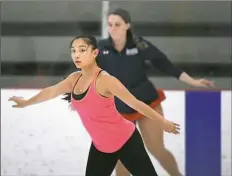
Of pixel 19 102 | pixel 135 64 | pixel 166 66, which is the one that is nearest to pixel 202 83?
pixel 166 66

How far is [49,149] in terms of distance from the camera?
3480 millimetres

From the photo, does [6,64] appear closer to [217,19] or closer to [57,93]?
[57,93]

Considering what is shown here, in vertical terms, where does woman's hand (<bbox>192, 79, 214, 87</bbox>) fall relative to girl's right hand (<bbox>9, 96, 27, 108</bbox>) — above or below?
above

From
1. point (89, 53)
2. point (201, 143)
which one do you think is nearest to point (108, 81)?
point (89, 53)

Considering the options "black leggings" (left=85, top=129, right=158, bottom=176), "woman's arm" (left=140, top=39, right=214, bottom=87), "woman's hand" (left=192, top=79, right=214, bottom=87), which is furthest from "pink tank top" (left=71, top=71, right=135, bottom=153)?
"woman's hand" (left=192, top=79, right=214, bottom=87)

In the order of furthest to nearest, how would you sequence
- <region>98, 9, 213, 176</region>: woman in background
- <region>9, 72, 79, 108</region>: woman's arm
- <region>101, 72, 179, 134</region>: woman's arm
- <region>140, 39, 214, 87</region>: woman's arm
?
<region>140, 39, 214, 87</region>: woman's arm < <region>98, 9, 213, 176</region>: woman in background < <region>9, 72, 79, 108</region>: woman's arm < <region>101, 72, 179, 134</region>: woman's arm

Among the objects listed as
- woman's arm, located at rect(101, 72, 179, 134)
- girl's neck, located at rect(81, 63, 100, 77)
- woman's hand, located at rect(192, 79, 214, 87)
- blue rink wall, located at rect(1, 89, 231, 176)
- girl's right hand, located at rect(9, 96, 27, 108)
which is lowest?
blue rink wall, located at rect(1, 89, 231, 176)

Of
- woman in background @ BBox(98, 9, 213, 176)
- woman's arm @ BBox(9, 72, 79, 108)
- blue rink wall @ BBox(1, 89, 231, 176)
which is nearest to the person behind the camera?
woman's arm @ BBox(9, 72, 79, 108)

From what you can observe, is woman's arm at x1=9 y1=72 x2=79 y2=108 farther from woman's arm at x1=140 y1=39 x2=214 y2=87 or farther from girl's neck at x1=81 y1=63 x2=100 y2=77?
woman's arm at x1=140 y1=39 x2=214 y2=87

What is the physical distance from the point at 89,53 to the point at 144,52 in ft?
1.57

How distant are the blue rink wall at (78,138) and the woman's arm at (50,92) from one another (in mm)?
189

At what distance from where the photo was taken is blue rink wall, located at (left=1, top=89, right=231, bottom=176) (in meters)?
3.44

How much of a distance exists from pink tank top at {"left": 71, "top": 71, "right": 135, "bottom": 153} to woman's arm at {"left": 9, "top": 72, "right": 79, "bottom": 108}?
10 cm

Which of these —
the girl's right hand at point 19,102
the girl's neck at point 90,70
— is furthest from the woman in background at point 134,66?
the girl's right hand at point 19,102
